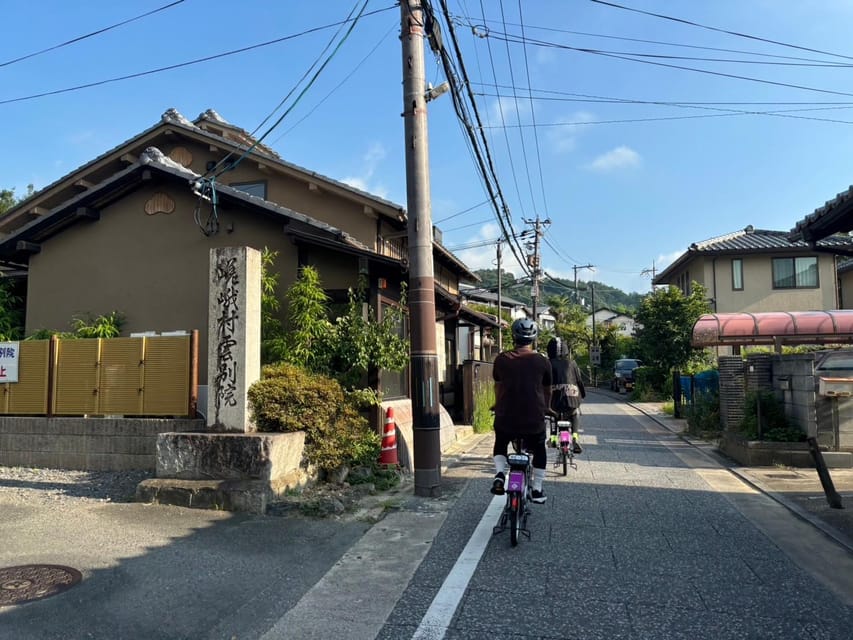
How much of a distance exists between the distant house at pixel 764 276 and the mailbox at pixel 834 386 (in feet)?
64.0

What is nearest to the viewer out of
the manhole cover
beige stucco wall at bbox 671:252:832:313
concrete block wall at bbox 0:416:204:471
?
the manhole cover

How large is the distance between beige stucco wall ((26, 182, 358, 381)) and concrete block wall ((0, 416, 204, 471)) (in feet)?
6.64

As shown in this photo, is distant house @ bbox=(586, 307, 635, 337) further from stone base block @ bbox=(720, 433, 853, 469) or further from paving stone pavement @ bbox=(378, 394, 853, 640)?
paving stone pavement @ bbox=(378, 394, 853, 640)

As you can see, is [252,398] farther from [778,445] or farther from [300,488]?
[778,445]

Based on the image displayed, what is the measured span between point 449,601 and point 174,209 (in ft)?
30.9

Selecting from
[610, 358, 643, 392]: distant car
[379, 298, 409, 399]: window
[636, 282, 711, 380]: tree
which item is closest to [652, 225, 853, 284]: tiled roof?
[636, 282, 711, 380]: tree

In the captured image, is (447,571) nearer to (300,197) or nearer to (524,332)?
(524,332)

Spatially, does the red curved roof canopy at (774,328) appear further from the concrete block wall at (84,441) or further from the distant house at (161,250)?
the concrete block wall at (84,441)

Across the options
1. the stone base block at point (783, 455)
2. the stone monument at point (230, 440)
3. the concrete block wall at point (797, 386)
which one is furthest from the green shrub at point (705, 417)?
the stone monument at point (230, 440)

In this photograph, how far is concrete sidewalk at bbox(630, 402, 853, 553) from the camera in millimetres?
6188

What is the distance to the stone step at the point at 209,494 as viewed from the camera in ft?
22.1

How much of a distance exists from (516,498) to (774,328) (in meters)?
10.9

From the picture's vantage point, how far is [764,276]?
92.0ft

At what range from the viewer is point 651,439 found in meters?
13.4
